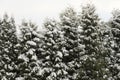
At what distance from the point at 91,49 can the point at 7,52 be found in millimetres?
11509

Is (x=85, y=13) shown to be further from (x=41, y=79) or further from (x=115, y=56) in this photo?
(x=41, y=79)

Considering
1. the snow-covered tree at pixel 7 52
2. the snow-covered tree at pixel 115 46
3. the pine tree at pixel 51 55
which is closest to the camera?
the pine tree at pixel 51 55

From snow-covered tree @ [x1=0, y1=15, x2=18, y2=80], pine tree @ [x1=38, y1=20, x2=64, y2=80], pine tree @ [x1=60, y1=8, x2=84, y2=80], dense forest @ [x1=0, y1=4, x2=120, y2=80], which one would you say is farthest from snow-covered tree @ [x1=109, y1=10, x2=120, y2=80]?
snow-covered tree @ [x1=0, y1=15, x2=18, y2=80]

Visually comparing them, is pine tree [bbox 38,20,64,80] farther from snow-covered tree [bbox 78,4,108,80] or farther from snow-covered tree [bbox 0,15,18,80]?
snow-covered tree [bbox 0,15,18,80]

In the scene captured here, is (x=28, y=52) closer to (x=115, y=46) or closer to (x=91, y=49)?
A: (x=91, y=49)

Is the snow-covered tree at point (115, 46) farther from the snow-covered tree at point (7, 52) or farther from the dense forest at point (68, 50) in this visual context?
the snow-covered tree at point (7, 52)

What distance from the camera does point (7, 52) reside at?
45781mm

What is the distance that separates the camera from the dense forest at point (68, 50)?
40.1 meters

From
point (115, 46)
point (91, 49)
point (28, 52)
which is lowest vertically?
point (115, 46)

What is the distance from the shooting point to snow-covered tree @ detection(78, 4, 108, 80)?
3925cm

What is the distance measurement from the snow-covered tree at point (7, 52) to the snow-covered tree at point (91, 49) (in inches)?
399

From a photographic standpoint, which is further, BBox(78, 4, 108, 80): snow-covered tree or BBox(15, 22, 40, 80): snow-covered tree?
BBox(15, 22, 40, 80): snow-covered tree

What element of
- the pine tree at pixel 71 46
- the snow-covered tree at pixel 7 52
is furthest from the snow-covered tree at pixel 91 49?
the snow-covered tree at pixel 7 52

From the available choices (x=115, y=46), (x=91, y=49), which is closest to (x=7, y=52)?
(x=91, y=49)
